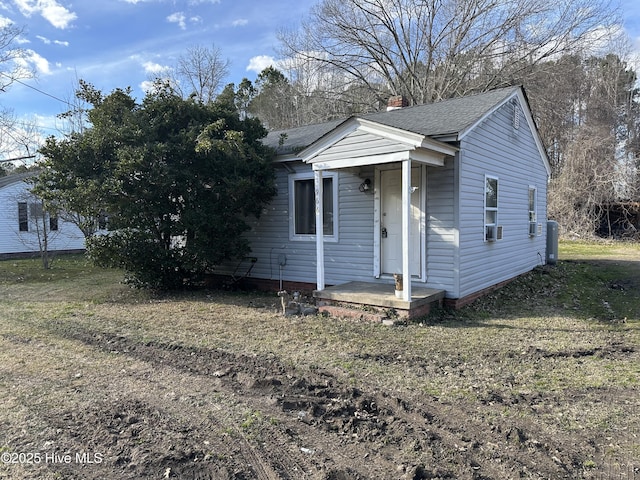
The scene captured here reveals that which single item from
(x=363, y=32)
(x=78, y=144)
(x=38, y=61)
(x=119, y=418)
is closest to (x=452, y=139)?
(x=119, y=418)

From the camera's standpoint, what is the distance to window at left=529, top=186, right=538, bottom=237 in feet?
34.2

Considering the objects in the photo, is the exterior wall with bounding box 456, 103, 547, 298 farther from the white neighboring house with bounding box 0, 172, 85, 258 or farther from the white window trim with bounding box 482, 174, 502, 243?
the white neighboring house with bounding box 0, 172, 85, 258

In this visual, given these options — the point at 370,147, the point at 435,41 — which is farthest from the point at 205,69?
the point at 370,147

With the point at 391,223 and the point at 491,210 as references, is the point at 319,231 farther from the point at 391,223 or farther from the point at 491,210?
the point at 491,210

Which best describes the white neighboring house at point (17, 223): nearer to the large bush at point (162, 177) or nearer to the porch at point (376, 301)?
the large bush at point (162, 177)

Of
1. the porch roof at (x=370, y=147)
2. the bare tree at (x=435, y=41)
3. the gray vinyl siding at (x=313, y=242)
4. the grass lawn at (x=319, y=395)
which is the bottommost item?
the grass lawn at (x=319, y=395)

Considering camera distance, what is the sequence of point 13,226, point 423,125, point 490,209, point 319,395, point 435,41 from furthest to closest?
point 435,41 < point 13,226 < point 490,209 < point 423,125 < point 319,395

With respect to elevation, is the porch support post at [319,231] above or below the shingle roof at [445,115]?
below

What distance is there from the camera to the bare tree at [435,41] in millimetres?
21031

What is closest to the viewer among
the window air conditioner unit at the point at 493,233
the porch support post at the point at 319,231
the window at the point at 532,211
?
the porch support post at the point at 319,231

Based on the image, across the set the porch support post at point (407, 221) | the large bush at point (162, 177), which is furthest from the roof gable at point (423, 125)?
the large bush at point (162, 177)

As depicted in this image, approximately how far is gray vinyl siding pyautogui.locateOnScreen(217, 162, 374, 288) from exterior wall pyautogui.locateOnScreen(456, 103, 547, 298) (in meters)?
1.67

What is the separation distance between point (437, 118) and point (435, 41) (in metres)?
18.2

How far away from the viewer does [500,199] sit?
8523 mm
